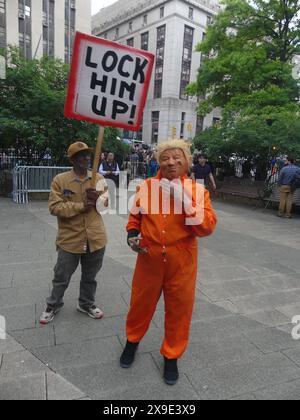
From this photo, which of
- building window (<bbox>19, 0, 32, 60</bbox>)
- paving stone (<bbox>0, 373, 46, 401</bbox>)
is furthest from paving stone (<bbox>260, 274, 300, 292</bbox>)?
building window (<bbox>19, 0, 32, 60</bbox>)

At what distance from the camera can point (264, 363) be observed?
2.89 m

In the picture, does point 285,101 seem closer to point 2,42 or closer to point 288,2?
point 288,2

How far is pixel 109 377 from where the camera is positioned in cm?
262

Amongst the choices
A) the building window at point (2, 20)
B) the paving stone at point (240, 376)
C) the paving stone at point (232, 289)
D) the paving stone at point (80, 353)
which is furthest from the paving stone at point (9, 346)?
the building window at point (2, 20)

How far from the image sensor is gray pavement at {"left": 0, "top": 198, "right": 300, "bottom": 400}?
2.53m

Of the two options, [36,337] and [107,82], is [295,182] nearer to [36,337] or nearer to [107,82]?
[107,82]

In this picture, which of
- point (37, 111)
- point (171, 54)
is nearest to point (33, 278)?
point (37, 111)

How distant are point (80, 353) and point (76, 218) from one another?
Result: 4.04 ft

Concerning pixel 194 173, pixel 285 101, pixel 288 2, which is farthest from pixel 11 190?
pixel 288 2

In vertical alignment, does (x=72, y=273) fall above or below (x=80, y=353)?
above

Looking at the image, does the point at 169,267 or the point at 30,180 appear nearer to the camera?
the point at 169,267

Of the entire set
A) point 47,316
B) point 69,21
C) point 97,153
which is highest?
point 69,21

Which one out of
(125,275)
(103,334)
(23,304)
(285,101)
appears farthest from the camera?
(285,101)
